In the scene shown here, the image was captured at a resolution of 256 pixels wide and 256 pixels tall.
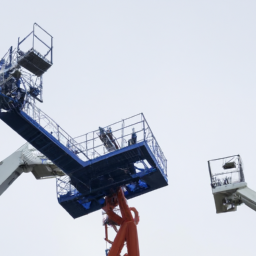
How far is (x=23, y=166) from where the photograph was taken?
31.3m

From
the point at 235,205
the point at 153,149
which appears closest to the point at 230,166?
the point at 235,205

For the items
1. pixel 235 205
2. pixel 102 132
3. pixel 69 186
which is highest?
pixel 102 132

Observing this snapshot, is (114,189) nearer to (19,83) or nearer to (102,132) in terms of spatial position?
(102,132)

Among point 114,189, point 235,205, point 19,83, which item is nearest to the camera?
point 235,205

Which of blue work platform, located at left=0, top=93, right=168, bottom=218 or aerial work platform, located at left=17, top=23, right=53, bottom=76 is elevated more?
aerial work platform, located at left=17, top=23, right=53, bottom=76

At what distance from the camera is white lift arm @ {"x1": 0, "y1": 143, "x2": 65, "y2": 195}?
30.5m

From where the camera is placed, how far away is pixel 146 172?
29.8 meters

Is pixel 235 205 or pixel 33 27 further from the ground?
pixel 33 27

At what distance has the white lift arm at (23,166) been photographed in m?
30.5

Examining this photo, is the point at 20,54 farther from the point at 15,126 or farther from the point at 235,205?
the point at 235,205

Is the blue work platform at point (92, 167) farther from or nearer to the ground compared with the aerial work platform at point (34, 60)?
nearer to the ground

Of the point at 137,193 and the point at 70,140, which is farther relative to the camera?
the point at 137,193

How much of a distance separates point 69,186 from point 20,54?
849cm

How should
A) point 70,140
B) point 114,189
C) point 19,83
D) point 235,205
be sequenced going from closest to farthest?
point 235,205 < point 19,83 < point 70,140 < point 114,189
